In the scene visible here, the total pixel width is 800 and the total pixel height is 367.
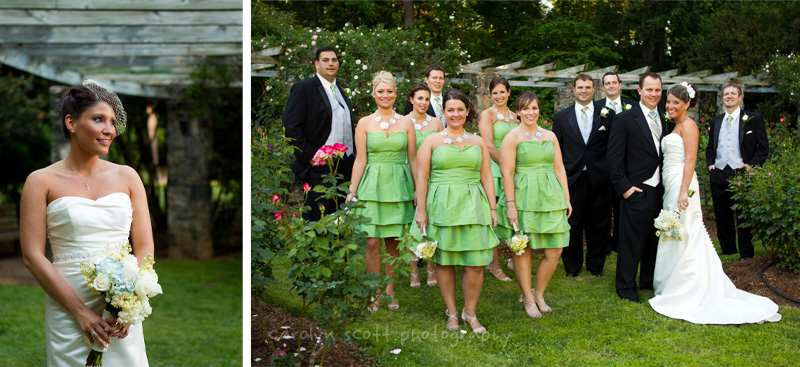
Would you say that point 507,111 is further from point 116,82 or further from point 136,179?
point 116,82

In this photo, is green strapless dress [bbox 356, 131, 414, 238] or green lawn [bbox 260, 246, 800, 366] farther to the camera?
green strapless dress [bbox 356, 131, 414, 238]

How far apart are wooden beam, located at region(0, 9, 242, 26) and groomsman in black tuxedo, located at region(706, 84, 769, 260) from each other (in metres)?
4.55

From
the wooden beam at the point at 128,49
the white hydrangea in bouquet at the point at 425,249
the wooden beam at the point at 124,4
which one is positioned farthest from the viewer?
the wooden beam at the point at 128,49

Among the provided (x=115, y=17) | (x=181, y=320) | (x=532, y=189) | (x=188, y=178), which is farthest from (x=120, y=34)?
(x=532, y=189)

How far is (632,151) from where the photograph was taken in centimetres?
456

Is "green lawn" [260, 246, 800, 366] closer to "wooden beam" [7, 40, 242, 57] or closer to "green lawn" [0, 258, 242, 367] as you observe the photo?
"green lawn" [0, 258, 242, 367]

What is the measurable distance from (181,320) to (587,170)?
4.19m

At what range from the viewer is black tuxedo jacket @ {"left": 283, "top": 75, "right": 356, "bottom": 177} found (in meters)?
4.46

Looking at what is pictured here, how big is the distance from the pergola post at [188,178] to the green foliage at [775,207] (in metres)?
5.85

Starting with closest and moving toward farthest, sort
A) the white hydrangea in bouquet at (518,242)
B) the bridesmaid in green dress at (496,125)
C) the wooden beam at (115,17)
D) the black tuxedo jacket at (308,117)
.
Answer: the white hydrangea in bouquet at (518,242)
the black tuxedo jacket at (308,117)
the bridesmaid in green dress at (496,125)
the wooden beam at (115,17)

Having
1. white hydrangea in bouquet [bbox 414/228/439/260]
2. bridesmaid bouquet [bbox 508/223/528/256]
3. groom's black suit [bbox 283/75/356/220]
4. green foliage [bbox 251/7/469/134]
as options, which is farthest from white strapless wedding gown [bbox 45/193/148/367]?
green foliage [bbox 251/7/469/134]

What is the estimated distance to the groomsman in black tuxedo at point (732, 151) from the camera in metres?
5.72

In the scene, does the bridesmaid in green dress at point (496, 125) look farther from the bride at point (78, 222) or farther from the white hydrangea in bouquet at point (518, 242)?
the bride at point (78, 222)

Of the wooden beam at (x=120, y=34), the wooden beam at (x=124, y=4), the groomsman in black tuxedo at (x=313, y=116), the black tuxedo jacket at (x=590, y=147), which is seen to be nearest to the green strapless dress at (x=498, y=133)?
the black tuxedo jacket at (x=590, y=147)
